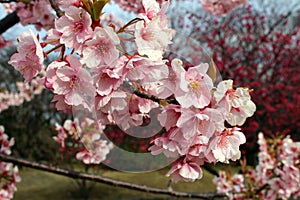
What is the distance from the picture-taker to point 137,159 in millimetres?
834

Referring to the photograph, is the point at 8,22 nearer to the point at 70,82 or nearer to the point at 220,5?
the point at 70,82

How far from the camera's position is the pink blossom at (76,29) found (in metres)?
0.61

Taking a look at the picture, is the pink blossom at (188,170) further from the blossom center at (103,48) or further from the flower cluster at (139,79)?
the blossom center at (103,48)

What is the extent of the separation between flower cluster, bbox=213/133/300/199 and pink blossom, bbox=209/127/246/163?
1.47 metres

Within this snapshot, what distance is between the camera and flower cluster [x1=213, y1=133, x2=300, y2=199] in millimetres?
2432

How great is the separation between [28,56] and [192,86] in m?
0.28

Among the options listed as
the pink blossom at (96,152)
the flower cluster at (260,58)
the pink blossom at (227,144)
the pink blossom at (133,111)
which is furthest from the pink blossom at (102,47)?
the flower cluster at (260,58)

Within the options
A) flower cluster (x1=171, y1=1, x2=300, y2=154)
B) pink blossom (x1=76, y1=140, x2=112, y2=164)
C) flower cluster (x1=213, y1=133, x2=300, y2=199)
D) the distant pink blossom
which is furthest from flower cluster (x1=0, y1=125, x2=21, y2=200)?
flower cluster (x1=171, y1=1, x2=300, y2=154)

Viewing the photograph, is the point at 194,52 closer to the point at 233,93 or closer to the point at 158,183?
the point at 233,93

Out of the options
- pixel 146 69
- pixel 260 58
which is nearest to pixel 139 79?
pixel 146 69

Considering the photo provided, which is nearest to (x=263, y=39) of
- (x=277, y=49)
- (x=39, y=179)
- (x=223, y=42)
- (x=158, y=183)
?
(x=277, y=49)

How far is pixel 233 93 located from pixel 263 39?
8377mm

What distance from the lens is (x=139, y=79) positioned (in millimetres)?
608

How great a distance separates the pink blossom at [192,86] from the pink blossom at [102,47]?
0.10 m
